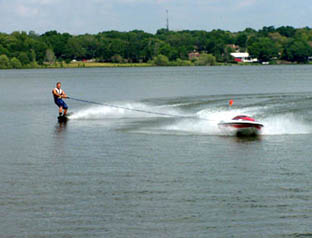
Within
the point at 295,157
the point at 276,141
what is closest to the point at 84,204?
the point at 295,157

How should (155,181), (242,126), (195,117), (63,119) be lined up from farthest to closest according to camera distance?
(195,117) < (63,119) < (242,126) < (155,181)

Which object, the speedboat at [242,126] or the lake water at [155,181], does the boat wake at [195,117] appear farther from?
the speedboat at [242,126]

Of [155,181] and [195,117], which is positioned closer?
[155,181]

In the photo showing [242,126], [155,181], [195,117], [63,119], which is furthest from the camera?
[195,117]

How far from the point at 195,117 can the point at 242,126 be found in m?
10.0

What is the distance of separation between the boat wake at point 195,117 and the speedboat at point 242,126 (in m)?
0.43

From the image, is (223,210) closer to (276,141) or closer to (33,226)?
(33,226)

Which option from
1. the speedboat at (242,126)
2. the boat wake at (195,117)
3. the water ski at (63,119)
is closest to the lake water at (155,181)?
the boat wake at (195,117)

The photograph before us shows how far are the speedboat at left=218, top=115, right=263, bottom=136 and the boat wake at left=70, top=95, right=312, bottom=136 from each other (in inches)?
17.0

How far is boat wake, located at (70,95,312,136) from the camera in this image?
33156 millimetres

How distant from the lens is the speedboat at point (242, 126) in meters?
30.2

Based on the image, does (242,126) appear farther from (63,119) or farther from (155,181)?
(63,119)

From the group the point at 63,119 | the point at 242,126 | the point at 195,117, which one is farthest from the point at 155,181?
the point at 195,117

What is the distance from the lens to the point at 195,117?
1581 inches
